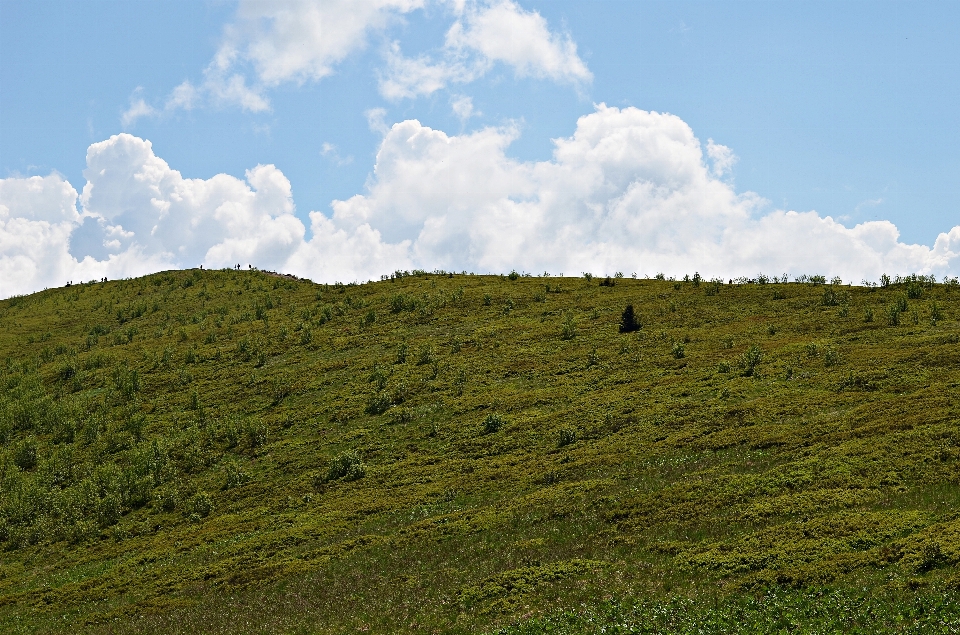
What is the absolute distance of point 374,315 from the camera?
84.4 m

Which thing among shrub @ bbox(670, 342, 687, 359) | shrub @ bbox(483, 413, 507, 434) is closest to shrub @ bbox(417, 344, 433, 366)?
shrub @ bbox(483, 413, 507, 434)

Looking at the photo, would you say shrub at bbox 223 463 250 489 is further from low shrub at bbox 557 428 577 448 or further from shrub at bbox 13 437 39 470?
low shrub at bbox 557 428 577 448

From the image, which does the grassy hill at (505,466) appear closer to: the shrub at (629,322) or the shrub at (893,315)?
the shrub at (893,315)

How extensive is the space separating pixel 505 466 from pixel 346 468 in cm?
1163

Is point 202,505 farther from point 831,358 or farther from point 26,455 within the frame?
point 831,358

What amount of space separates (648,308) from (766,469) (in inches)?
1618

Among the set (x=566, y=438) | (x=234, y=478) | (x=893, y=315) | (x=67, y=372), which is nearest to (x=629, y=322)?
(x=893, y=315)

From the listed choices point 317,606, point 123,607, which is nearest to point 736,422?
point 317,606

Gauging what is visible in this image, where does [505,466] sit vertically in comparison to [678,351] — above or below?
below

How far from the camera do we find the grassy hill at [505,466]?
2456 cm

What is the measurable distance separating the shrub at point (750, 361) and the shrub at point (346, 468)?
28116 mm

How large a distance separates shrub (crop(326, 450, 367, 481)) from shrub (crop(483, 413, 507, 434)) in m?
8.91

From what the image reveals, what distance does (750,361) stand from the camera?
51750mm

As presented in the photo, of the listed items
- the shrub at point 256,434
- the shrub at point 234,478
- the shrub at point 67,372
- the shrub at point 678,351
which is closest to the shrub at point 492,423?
the shrub at point 678,351
